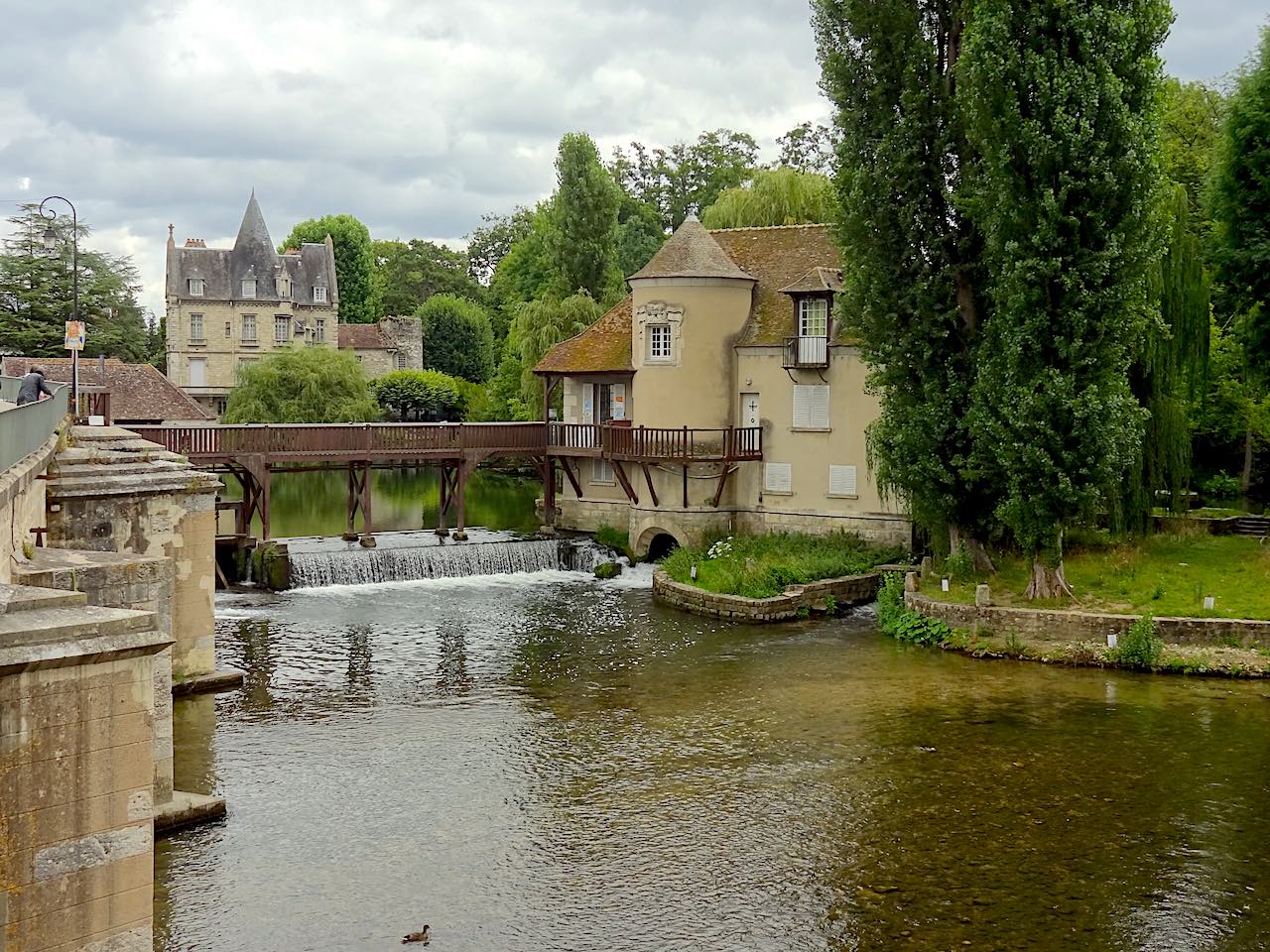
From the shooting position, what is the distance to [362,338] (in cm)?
7688

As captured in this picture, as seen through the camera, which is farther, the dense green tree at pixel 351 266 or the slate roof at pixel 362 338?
the dense green tree at pixel 351 266

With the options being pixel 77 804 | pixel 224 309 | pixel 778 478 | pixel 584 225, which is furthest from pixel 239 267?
pixel 77 804

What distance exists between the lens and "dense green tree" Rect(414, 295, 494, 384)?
8006cm

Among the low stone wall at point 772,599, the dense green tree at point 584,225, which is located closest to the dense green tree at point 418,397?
the dense green tree at point 584,225

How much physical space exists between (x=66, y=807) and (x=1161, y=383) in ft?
79.6

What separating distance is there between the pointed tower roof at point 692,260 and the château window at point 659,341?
1341mm

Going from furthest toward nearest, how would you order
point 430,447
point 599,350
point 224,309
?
point 224,309 → point 599,350 → point 430,447

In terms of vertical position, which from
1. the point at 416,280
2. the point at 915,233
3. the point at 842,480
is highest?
the point at 416,280

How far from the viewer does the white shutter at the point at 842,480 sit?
3183 cm

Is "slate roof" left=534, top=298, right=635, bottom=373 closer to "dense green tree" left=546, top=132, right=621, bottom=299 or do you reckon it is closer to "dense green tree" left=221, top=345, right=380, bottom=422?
"dense green tree" left=546, top=132, right=621, bottom=299

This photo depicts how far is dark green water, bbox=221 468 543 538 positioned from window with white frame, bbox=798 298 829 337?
450 inches

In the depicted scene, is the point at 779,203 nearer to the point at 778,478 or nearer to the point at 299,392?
the point at 778,478

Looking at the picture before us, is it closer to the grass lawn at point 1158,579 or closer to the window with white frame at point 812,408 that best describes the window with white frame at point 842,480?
the window with white frame at point 812,408

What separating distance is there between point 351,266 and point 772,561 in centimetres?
6386
